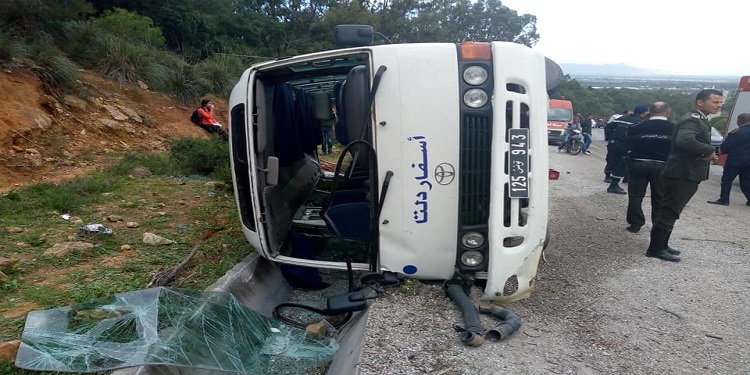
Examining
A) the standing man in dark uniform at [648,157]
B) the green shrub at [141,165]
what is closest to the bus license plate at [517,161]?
the standing man in dark uniform at [648,157]

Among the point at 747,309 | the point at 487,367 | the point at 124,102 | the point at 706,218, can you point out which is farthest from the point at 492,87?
the point at 124,102

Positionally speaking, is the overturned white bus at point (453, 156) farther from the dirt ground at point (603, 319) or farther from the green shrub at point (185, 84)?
the green shrub at point (185, 84)

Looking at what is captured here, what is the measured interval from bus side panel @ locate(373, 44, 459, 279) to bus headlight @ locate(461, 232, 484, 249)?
0.25 ft

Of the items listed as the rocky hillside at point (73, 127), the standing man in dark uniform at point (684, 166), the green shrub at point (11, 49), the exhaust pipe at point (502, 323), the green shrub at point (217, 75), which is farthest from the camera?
the green shrub at point (217, 75)

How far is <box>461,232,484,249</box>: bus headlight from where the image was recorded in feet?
10.9

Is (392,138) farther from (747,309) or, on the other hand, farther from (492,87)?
(747,309)

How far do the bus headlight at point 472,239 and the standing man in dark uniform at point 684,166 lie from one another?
273 cm

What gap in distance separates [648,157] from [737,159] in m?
3.74

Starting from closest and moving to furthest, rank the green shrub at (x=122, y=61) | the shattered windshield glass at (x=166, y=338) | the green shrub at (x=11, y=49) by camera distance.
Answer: the shattered windshield glass at (x=166, y=338) → the green shrub at (x=11, y=49) → the green shrub at (x=122, y=61)

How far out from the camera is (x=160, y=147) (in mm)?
10695

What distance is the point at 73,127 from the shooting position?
9.29 m

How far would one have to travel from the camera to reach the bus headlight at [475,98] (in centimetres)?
325

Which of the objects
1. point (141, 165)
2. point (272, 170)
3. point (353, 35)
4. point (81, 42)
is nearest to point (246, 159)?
point (272, 170)

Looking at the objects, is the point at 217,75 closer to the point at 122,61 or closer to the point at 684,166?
the point at 122,61
